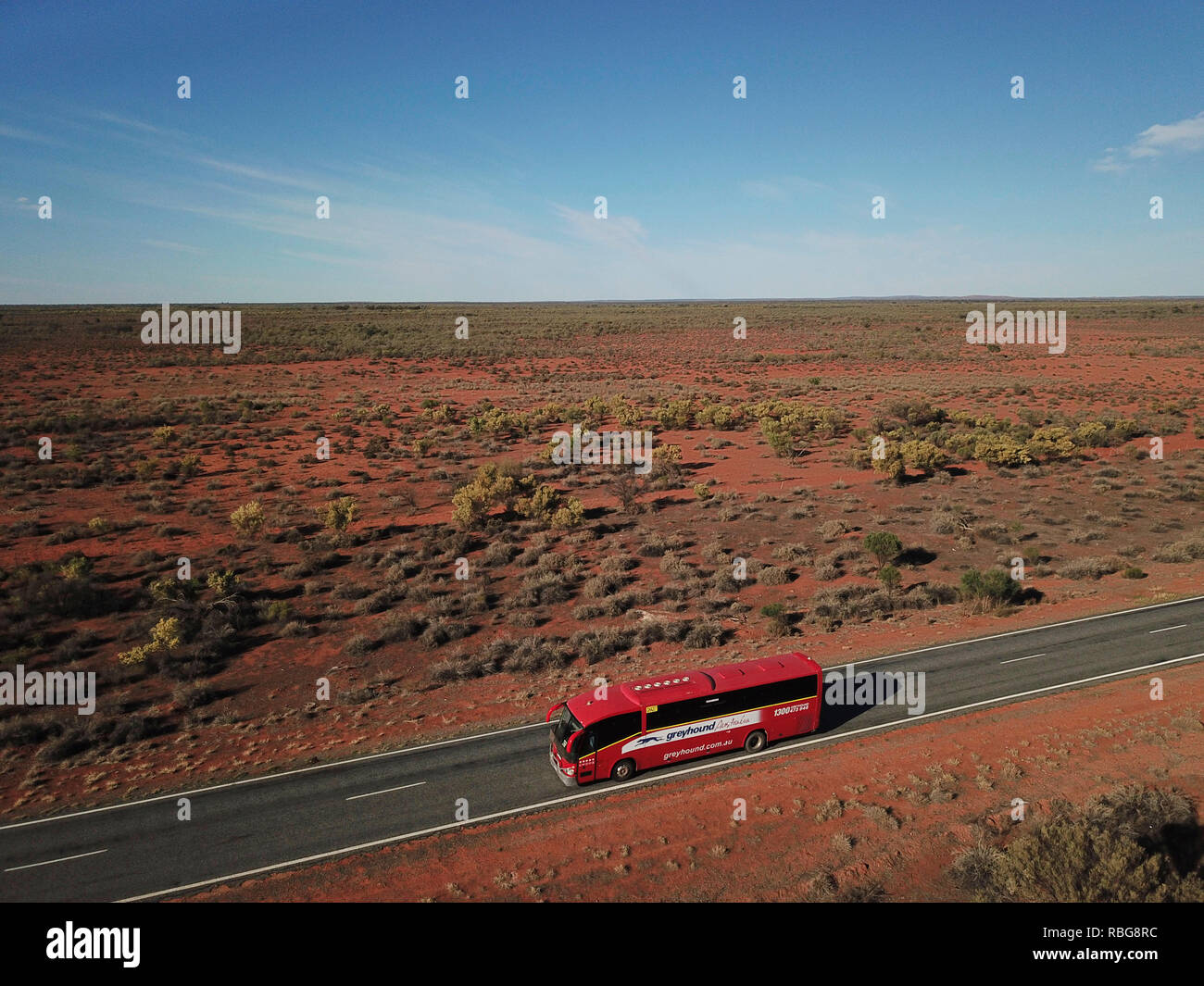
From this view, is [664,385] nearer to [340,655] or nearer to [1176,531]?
[1176,531]

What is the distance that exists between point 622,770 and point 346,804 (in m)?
6.97

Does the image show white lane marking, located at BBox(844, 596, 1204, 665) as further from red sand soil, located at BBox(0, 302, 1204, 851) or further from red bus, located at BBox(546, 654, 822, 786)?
red bus, located at BBox(546, 654, 822, 786)

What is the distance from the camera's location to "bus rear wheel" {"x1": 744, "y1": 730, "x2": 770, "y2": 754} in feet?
60.4

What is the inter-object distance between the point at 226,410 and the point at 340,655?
50.8 metres

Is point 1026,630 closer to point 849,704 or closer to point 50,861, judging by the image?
point 849,704

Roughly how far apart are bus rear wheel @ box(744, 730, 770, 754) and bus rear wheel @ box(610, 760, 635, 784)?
3.26 metres

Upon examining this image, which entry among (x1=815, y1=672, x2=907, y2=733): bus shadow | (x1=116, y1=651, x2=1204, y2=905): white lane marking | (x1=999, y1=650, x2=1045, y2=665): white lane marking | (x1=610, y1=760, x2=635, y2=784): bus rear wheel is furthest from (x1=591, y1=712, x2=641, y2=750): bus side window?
(x1=999, y1=650, x2=1045, y2=665): white lane marking

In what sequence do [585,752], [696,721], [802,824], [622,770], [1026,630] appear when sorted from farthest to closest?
[1026,630] < [696,721] < [622,770] < [585,752] < [802,824]

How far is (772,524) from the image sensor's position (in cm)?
3750

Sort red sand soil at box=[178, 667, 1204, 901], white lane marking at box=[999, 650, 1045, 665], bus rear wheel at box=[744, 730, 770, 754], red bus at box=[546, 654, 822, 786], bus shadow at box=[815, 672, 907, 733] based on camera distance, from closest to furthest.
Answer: red sand soil at box=[178, 667, 1204, 901] → red bus at box=[546, 654, 822, 786] → bus rear wheel at box=[744, 730, 770, 754] → bus shadow at box=[815, 672, 907, 733] → white lane marking at box=[999, 650, 1045, 665]

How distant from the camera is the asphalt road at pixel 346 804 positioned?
14766 millimetres

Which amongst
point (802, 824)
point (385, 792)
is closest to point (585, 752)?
point (802, 824)

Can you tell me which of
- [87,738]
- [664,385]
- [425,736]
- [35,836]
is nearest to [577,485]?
[425,736]

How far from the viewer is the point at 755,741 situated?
18.5 metres
